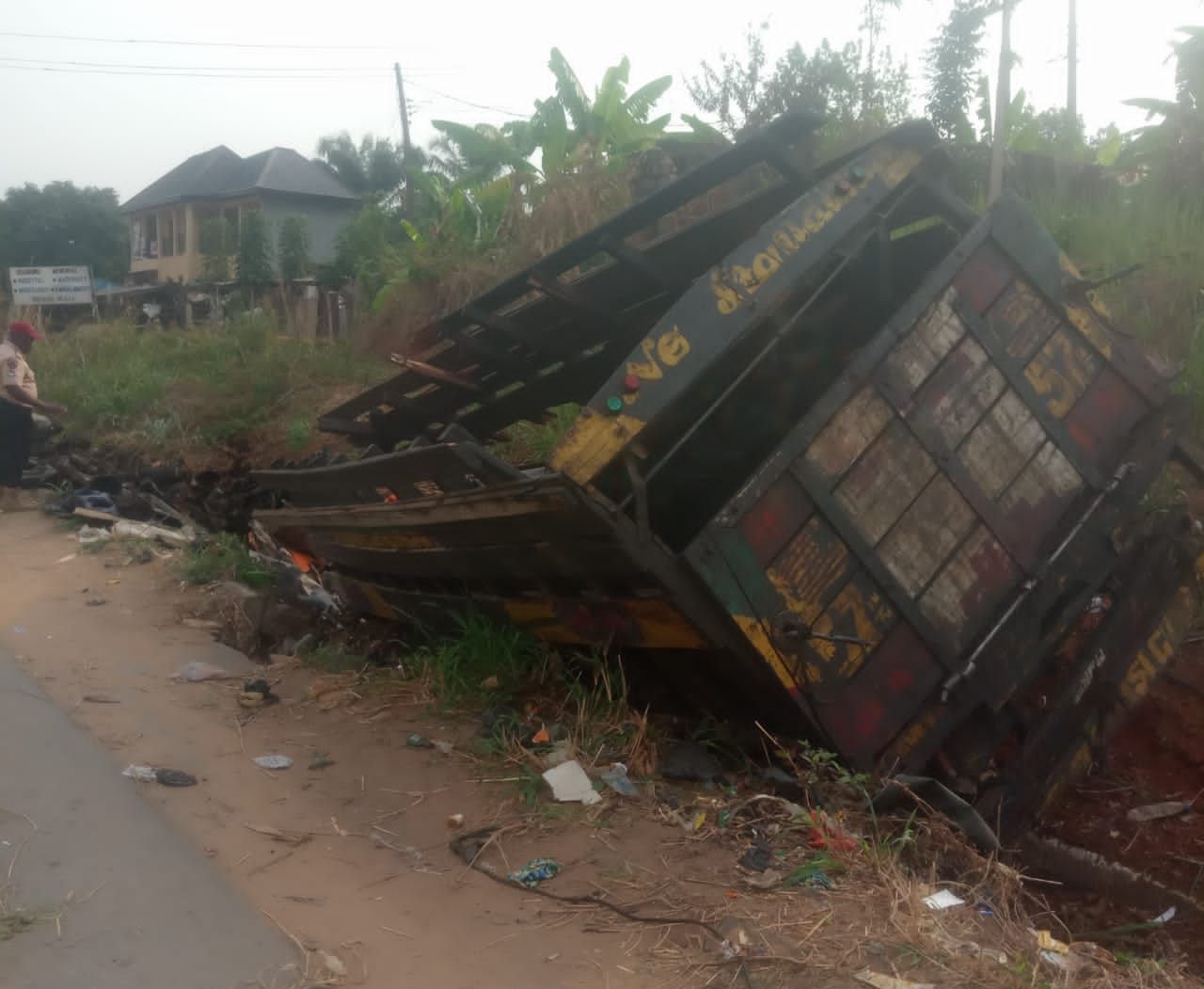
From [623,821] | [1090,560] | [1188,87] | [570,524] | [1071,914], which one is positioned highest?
[1188,87]

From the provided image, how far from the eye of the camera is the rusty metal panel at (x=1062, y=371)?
4.11 meters

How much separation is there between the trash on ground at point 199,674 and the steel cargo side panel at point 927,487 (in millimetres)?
2770

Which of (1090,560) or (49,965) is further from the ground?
(1090,560)

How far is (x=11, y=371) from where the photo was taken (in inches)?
357

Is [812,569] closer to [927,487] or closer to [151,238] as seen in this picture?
[927,487]

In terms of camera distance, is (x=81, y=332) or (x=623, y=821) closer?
(x=623, y=821)

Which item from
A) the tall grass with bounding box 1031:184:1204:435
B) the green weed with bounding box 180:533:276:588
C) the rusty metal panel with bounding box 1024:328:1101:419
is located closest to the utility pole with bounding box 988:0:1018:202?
the tall grass with bounding box 1031:184:1204:435

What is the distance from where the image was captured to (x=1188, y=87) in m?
10.9

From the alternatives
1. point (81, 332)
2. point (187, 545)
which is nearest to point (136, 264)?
point (81, 332)

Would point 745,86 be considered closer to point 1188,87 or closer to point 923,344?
point 1188,87

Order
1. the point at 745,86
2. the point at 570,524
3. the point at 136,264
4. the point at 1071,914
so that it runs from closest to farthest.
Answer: the point at 570,524 < the point at 1071,914 < the point at 745,86 < the point at 136,264

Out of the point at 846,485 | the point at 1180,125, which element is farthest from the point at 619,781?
the point at 1180,125

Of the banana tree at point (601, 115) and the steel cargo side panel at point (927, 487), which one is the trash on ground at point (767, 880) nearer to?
the steel cargo side panel at point (927, 487)

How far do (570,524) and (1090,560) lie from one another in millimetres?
2046
